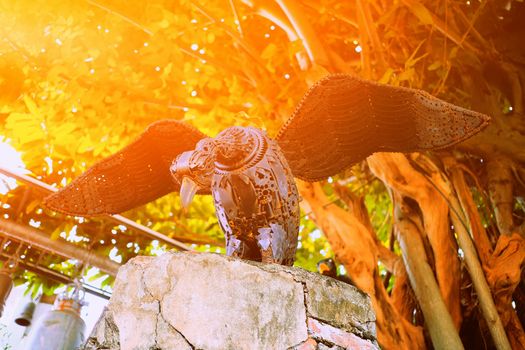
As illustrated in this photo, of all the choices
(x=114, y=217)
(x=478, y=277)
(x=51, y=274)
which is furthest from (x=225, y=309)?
(x=51, y=274)

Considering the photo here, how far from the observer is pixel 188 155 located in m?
1.62

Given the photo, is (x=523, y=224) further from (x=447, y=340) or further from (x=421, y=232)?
(x=447, y=340)

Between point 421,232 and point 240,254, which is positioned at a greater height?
point 421,232

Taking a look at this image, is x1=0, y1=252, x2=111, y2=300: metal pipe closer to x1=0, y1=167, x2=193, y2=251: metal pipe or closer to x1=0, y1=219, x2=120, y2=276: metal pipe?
x1=0, y1=219, x2=120, y2=276: metal pipe

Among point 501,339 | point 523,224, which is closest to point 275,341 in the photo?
point 501,339

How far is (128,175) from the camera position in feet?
7.32

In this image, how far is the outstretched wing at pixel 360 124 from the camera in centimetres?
203

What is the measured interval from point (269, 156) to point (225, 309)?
720mm

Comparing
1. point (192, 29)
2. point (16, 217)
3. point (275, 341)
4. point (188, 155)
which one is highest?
point (192, 29)

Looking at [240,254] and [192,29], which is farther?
[192,29]

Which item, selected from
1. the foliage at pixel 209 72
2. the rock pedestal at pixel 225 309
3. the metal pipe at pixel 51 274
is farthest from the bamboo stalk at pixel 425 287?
the metal pipe at pixel 51 274

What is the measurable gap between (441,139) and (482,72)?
137 inches

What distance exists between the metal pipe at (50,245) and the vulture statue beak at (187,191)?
2955 millimetres

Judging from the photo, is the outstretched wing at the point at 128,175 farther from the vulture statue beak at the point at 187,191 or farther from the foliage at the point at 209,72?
the foliage at the point at 209,72
